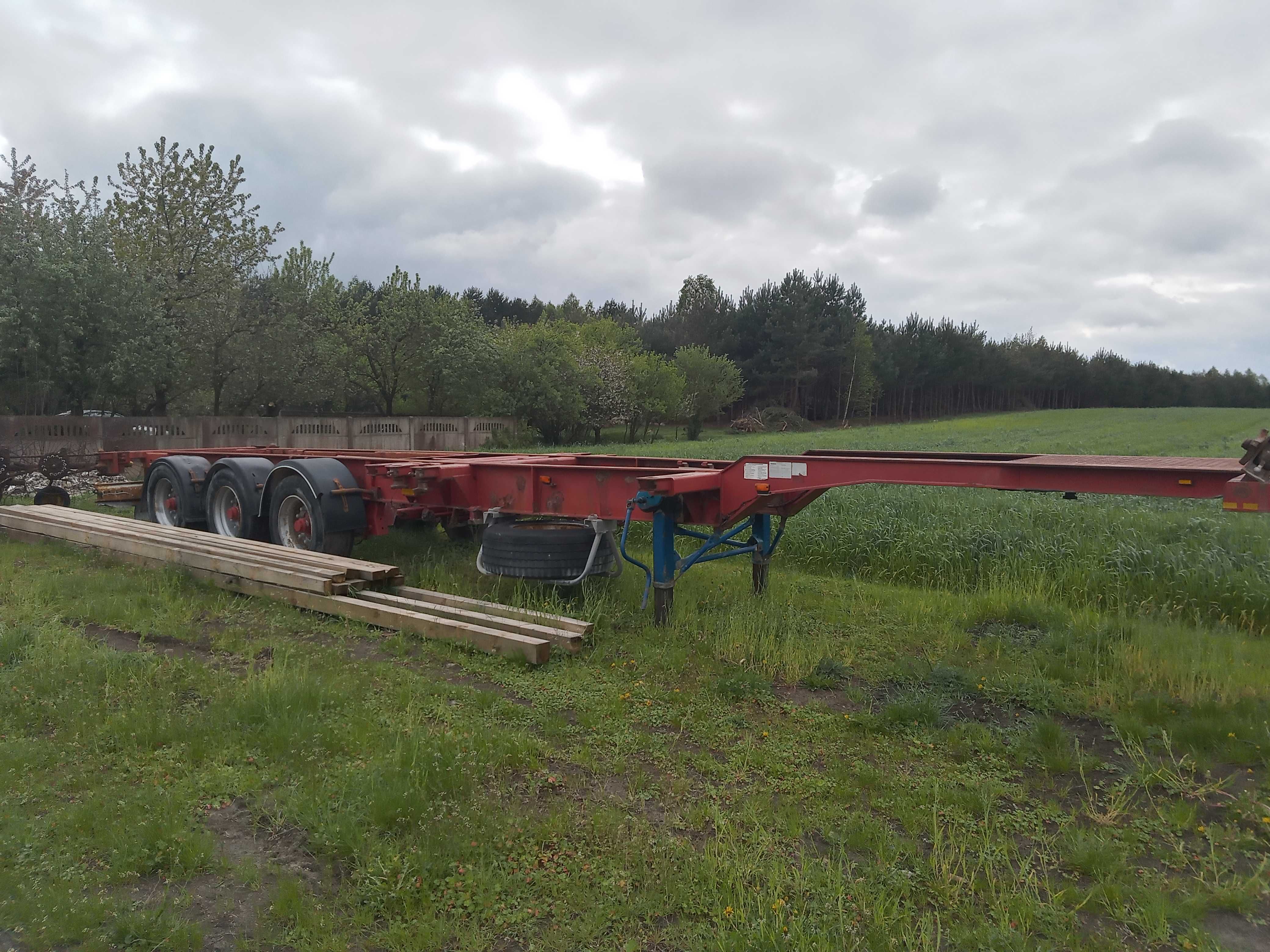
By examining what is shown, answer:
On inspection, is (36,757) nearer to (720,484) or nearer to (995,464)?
(720,484)

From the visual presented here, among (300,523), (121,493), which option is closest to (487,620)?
(300,523)

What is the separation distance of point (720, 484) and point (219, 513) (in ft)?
19.9

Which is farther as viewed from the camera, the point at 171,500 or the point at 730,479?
the point at 171,500

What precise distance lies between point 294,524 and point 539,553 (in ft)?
10.6

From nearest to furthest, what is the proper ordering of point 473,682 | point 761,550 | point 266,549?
point 473,682 → point 761,550 → point 266,549

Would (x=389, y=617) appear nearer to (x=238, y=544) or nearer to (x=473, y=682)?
(x=473, y=682)

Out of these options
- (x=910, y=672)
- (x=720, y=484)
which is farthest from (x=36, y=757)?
(x=910, y=672)

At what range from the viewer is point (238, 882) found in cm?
284

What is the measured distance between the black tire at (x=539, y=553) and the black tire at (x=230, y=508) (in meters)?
3.30

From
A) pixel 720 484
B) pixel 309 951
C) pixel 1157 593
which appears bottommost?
pixel 309 951

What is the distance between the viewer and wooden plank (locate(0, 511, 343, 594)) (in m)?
6.24

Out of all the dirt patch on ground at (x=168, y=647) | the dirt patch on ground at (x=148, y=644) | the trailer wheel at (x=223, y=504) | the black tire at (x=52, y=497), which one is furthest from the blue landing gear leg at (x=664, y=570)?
the black tire at (x=52, y=497)

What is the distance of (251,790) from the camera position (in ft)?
11.3

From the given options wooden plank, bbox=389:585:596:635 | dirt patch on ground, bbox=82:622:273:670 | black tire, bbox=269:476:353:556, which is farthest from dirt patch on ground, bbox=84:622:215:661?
black tire, bbox=269:476:353:556
